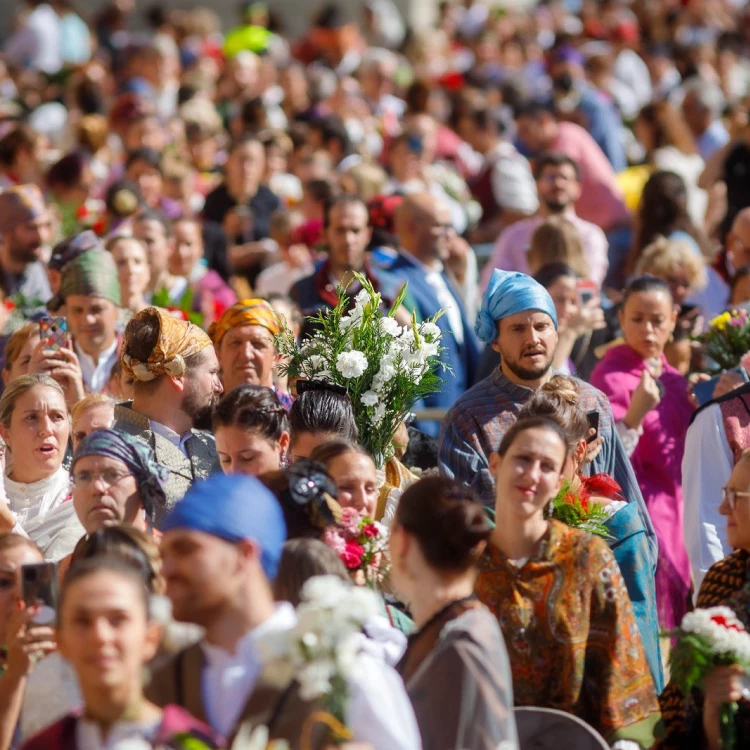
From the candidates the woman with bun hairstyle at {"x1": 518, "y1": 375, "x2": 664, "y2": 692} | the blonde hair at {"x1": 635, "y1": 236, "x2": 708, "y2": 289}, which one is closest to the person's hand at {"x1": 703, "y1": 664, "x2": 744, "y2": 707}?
the woman with bun hairstyle at {"x1": 518, "y1": 375, "x2": 664, "y2": 692}

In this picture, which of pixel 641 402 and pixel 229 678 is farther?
pixel 641 402

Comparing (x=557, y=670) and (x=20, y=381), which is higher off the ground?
(x=20, y=381)

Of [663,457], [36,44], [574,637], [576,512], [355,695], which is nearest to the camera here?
[355,695]

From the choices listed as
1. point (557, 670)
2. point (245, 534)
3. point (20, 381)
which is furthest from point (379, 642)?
point (20, 381)

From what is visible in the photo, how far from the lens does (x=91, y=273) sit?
820 cm

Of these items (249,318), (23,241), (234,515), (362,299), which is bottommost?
(234,515)

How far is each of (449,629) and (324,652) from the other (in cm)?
60

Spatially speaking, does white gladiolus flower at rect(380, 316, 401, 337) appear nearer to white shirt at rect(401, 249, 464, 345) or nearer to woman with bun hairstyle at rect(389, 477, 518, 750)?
woman with bun hairstyle at rect(389, 477, 518, 750)

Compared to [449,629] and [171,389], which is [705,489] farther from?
[449,629]

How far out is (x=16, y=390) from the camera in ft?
21.9

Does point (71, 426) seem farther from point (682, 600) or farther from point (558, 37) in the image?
point (558, 37)

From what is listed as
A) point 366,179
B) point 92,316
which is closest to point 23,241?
point 92,316

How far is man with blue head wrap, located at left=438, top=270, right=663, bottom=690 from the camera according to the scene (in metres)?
6.62

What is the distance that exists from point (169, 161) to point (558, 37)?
7.71 m
